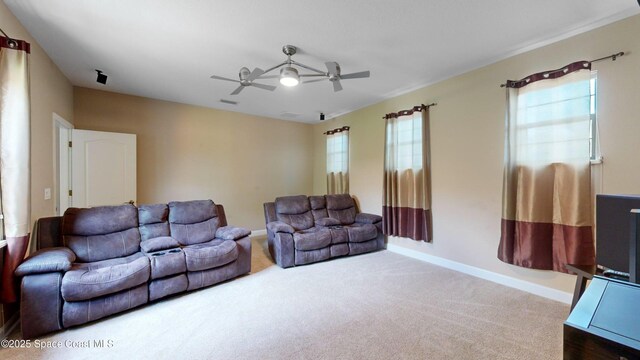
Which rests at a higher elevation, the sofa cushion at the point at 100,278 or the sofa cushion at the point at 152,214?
the sofa cushion at the point at 152,214

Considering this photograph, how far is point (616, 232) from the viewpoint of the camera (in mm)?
1342

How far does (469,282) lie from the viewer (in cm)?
310

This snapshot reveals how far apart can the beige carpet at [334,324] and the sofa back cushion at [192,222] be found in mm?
754

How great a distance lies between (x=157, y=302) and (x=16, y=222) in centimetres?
136

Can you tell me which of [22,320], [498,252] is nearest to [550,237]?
[498,252]

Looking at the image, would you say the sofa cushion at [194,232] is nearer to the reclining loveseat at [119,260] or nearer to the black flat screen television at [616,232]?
the reclining loveseat at [119,260]

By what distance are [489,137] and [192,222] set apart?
410 cm

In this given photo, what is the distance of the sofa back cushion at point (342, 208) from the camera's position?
4812 millimetres

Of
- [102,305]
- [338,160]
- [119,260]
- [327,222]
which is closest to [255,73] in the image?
[119,260]

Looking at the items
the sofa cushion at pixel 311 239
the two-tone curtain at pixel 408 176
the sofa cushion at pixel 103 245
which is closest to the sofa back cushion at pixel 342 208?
the two-tone curtain at pixel 408 176

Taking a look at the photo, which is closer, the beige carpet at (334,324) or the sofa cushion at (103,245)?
the beige carpet at (334,324)

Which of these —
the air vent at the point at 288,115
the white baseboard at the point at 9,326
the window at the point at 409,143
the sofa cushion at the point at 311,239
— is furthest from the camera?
the air vent at the point at 288,115

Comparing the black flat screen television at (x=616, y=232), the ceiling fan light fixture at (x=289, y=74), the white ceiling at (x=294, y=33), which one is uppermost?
the white ceiling at (x=294, y=33)

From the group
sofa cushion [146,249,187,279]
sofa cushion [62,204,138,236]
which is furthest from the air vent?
sofa cushion [146,249,187,279]
